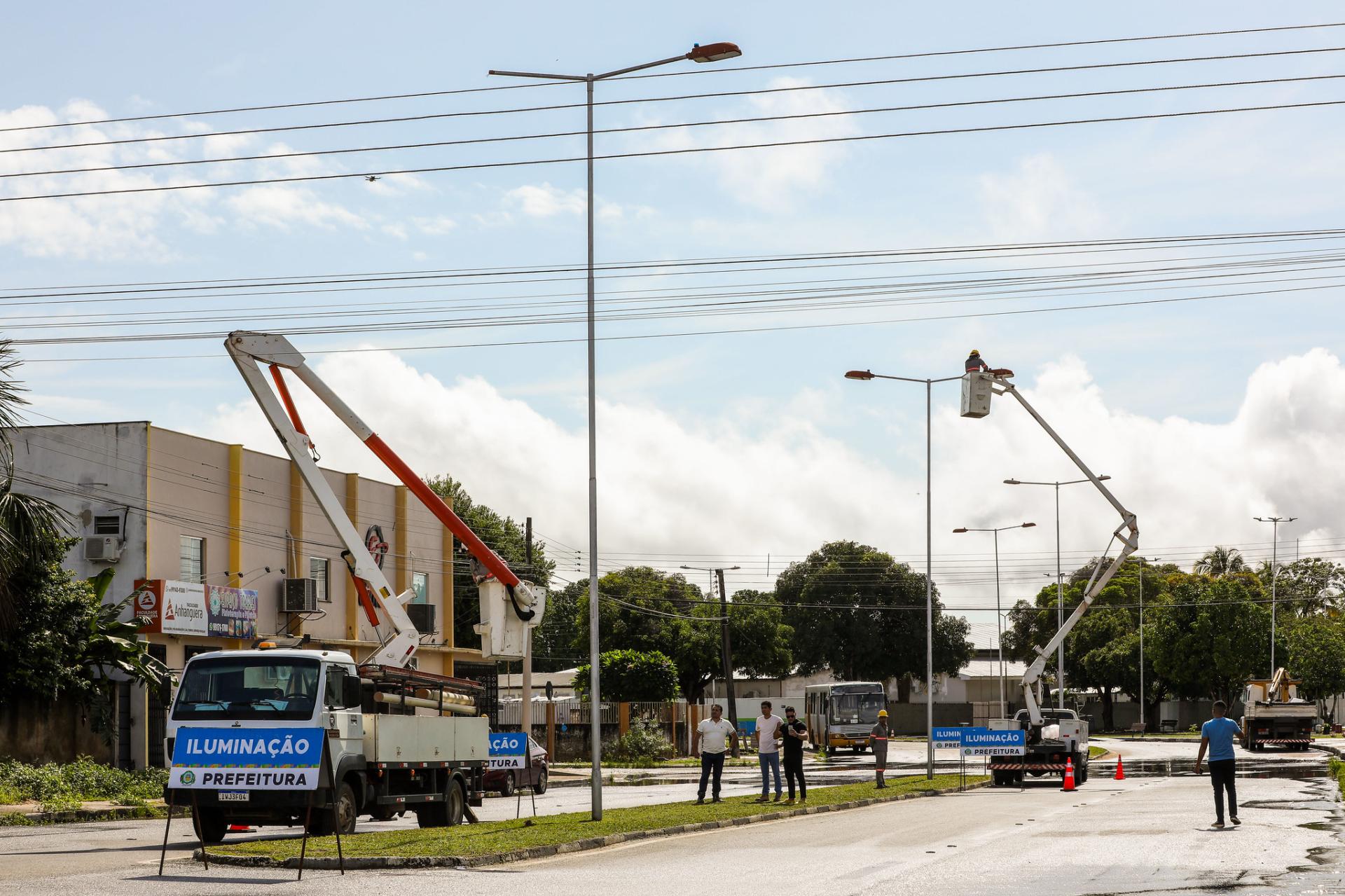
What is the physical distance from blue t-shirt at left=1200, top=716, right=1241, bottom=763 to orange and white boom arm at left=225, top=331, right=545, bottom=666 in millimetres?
10531

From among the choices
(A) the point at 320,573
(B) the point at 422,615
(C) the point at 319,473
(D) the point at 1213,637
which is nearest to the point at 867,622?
(D) the point at 1213,637

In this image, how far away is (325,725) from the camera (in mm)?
17750

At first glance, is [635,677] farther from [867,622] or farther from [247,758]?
[247,758]

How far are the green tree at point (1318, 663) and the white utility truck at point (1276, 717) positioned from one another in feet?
80.2

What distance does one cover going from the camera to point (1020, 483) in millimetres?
56969

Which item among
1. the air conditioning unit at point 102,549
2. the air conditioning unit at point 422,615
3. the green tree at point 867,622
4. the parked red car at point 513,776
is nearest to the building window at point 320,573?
the air conditioning unit at point 422,615

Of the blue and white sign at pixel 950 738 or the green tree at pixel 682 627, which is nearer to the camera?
the blue and white sign at pixel 950 738

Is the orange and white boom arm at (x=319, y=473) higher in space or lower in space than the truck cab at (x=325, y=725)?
higher

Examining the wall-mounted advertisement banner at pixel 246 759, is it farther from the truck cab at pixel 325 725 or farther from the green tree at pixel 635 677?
the green tree at pixel 635 677

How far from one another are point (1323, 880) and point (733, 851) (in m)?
6.44

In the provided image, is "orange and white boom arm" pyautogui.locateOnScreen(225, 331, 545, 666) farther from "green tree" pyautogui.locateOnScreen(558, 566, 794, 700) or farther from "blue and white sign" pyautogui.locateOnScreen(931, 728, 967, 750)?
"green tree" pyautogui.locateOnScreen(558, 566, 794, 700)

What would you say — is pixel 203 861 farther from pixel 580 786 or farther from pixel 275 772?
pixel 580 786

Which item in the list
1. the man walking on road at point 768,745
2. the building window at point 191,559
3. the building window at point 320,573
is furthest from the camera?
the building window at point 320,573

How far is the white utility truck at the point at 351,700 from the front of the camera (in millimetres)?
16828
